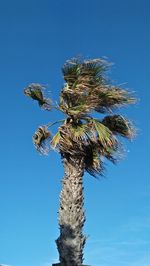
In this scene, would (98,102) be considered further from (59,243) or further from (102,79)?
(59,243)

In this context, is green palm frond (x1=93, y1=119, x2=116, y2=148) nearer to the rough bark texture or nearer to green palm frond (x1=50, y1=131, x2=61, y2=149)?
the rough bark texture

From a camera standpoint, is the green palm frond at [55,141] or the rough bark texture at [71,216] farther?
the green palm frond at [55,141]

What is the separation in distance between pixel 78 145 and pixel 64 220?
6.75 feet

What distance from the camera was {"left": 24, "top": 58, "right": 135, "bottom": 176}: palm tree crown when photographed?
61.7ft

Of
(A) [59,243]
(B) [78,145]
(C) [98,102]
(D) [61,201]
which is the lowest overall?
(A) [59,243]

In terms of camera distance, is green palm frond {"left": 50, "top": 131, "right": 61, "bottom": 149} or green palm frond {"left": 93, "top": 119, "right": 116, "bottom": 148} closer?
green palm frond {"left": 50, "top": 131, "right": 61, "bottom": 149}

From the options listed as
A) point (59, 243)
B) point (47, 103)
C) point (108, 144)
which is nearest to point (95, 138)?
point (108, 144)

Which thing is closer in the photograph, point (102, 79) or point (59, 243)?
point (59, 243)

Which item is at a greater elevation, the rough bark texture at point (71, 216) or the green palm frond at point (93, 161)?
the green palm frond at point (93, 161)

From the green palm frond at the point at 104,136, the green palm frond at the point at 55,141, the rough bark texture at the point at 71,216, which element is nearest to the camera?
the rough bark texture at the point at 71,216

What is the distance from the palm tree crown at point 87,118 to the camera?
61.7ft

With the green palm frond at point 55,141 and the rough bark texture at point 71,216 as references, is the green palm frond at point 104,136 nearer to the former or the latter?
the rough bark texture at point 71,216

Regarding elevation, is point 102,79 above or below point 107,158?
above

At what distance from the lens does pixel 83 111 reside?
62.1 ft
